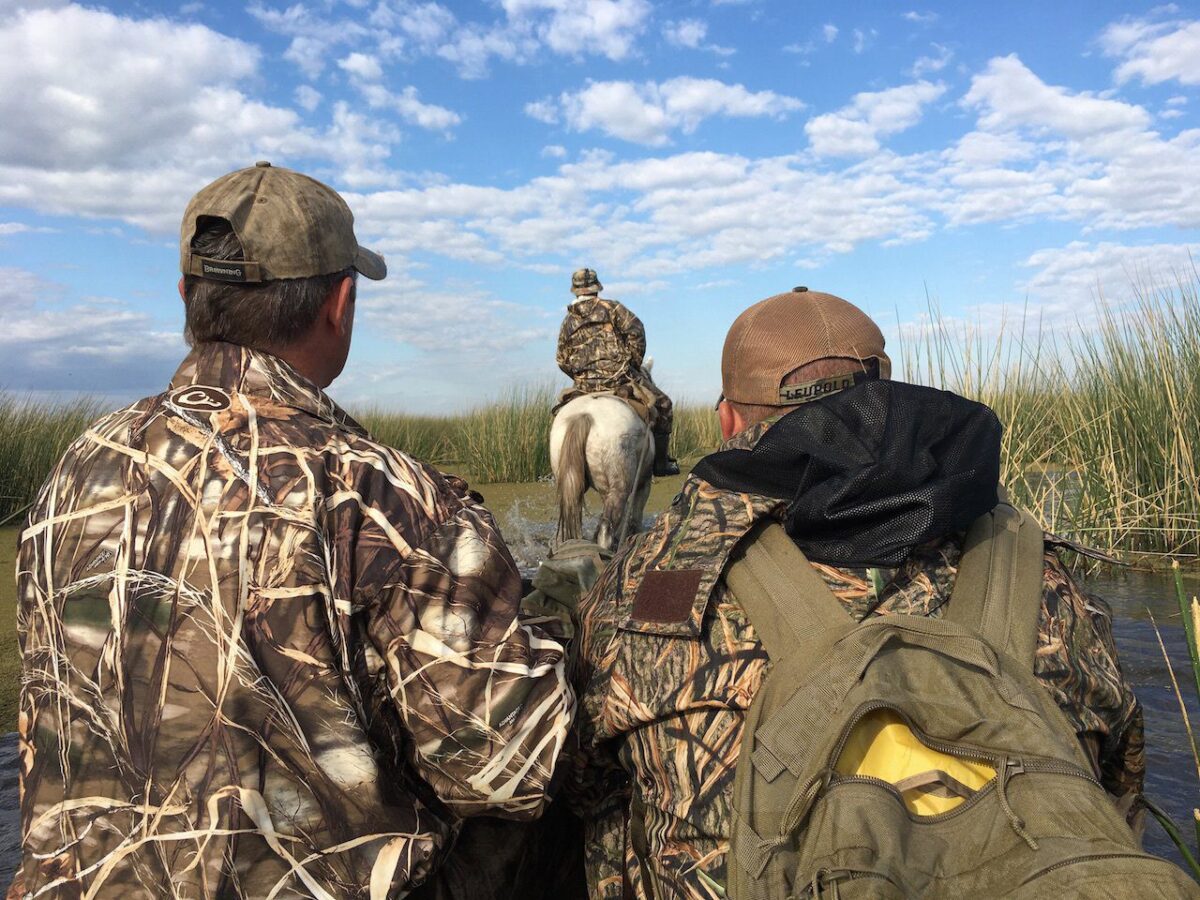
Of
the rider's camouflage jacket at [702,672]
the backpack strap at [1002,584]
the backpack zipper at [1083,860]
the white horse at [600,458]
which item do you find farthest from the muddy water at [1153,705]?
the white horse at [600,458]

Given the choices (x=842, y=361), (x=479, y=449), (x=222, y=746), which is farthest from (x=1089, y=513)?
(x=479, y=449)

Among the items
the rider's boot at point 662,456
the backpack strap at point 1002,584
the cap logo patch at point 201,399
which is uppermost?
the cap logo patch at point 201,399

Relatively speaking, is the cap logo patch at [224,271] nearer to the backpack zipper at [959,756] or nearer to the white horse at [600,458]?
the backpack zipper at [959,756]

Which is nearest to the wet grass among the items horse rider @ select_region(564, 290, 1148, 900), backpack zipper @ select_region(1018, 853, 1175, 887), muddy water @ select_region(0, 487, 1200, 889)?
muddy water @ select_region(0, 487, 1200, 889)

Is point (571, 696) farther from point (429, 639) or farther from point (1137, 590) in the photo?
point (1137, 590)

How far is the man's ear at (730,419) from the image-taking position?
6.92 ft

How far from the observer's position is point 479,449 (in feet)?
50.3

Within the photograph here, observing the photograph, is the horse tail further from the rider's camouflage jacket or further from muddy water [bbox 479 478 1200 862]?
the rider's camouflage jacket

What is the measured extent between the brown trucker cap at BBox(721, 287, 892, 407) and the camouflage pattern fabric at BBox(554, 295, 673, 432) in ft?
20.3

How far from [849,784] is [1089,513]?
6.10 m

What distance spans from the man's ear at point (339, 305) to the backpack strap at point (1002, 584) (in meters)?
1.25

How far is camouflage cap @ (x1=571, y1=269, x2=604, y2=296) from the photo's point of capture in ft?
27.6

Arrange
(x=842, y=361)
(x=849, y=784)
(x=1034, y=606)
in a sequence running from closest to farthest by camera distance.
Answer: (x=849, y=784) < (x=1034, y=606) < (x=842, y=361)

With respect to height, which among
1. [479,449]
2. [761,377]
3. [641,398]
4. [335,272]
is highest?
[335,272]
